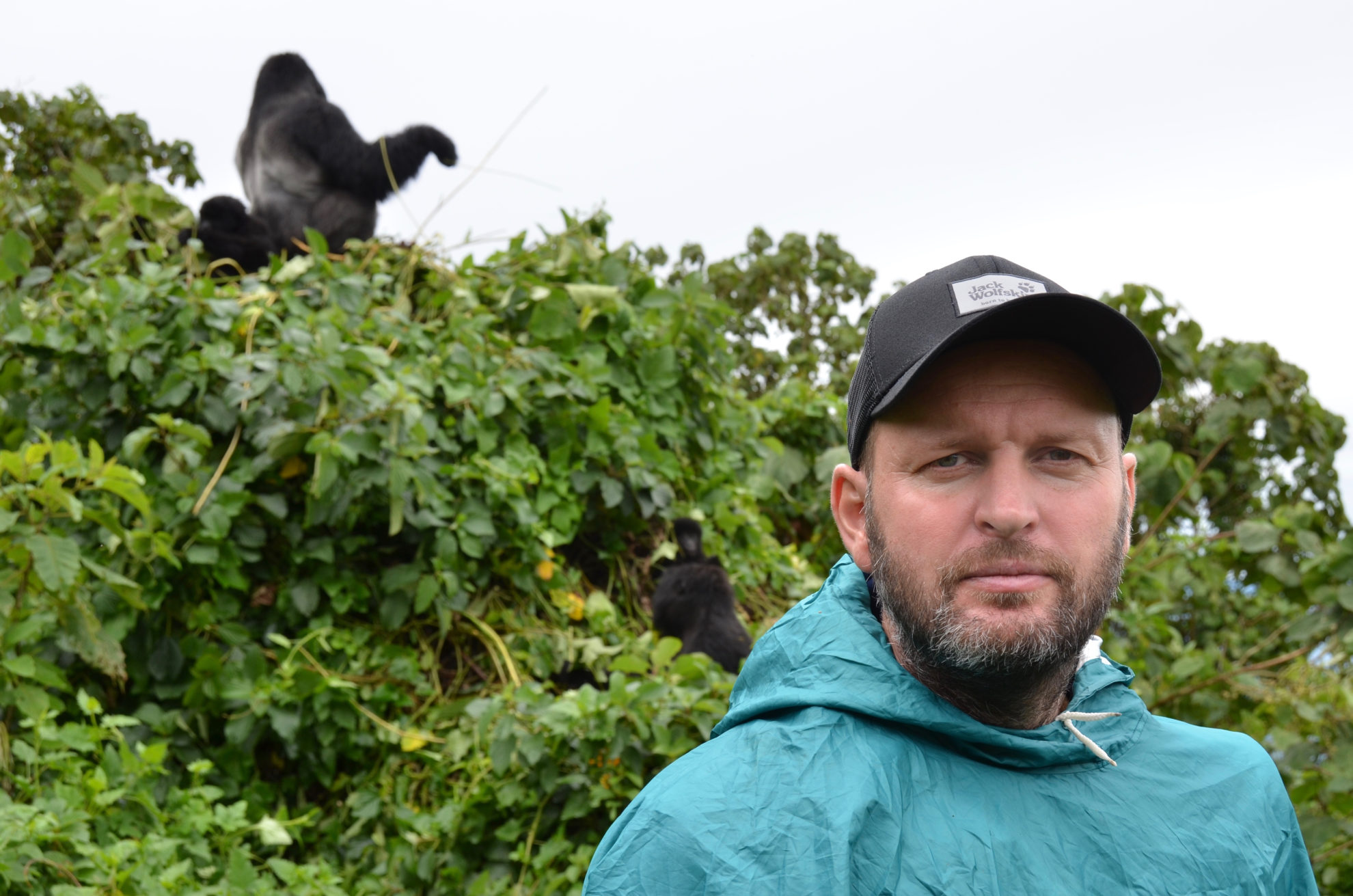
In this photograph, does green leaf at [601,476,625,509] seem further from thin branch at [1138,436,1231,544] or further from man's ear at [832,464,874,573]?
man's ear at [832,464,874,573]

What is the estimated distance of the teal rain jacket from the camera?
92 centimetres

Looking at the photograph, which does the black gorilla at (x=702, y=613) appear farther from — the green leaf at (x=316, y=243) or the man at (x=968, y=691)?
the man at (x=968, y=691)

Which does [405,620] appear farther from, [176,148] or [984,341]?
[176,148]

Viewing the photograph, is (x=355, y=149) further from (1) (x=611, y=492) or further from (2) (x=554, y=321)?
(1) (x=611, y=492)

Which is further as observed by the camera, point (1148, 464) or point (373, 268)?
point (373, 268)

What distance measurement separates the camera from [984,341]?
105cm

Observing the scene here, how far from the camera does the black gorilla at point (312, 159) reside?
19.7ft

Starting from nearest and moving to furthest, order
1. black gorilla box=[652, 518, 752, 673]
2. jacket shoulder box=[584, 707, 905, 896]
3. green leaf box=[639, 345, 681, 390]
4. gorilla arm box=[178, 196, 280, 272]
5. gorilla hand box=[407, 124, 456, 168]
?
jacket shoulder box=[584, 707, 905, 896] < black gorilla box=[652, 518, 752, 673] < green leaf box=[639, 345, 681, 390] < gorilla arm box=[178, 196, 280, 272] < gorilla hand box=[407, 124, 456, 168]

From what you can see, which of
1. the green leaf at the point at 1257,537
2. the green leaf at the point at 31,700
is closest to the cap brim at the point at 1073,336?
the green leaf at the point at 31,700

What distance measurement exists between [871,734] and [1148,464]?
129 inches

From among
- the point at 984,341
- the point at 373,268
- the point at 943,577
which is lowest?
the point at 943,577

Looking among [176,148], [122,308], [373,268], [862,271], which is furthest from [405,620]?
[176,148]

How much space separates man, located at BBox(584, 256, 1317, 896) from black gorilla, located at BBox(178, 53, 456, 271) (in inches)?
207

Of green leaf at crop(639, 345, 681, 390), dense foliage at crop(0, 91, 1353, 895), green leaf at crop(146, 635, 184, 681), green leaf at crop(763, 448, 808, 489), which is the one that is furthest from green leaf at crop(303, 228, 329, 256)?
green leaf at crop(763, 448, 808, 489)
